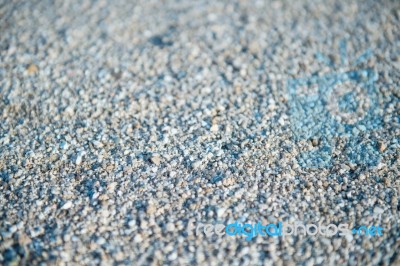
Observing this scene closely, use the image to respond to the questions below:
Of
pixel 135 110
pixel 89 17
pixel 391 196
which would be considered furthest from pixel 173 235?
pixel 89 17

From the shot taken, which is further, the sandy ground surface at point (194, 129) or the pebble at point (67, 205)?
Result: the pebble at point (67, 205)

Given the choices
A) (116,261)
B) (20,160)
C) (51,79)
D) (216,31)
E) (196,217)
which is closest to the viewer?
(116,261)

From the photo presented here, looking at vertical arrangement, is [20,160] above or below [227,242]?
above

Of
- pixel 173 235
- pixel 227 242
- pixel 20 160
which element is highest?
pixel 20 160

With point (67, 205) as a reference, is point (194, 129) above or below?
below

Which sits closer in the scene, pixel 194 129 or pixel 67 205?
pixel 67 205

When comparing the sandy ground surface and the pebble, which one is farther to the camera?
the pebble

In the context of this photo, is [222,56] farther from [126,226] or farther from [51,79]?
[126,226]

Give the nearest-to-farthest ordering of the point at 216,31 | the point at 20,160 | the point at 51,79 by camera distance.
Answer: the point at 20,160
the point at 51,79
the point at 216,31
